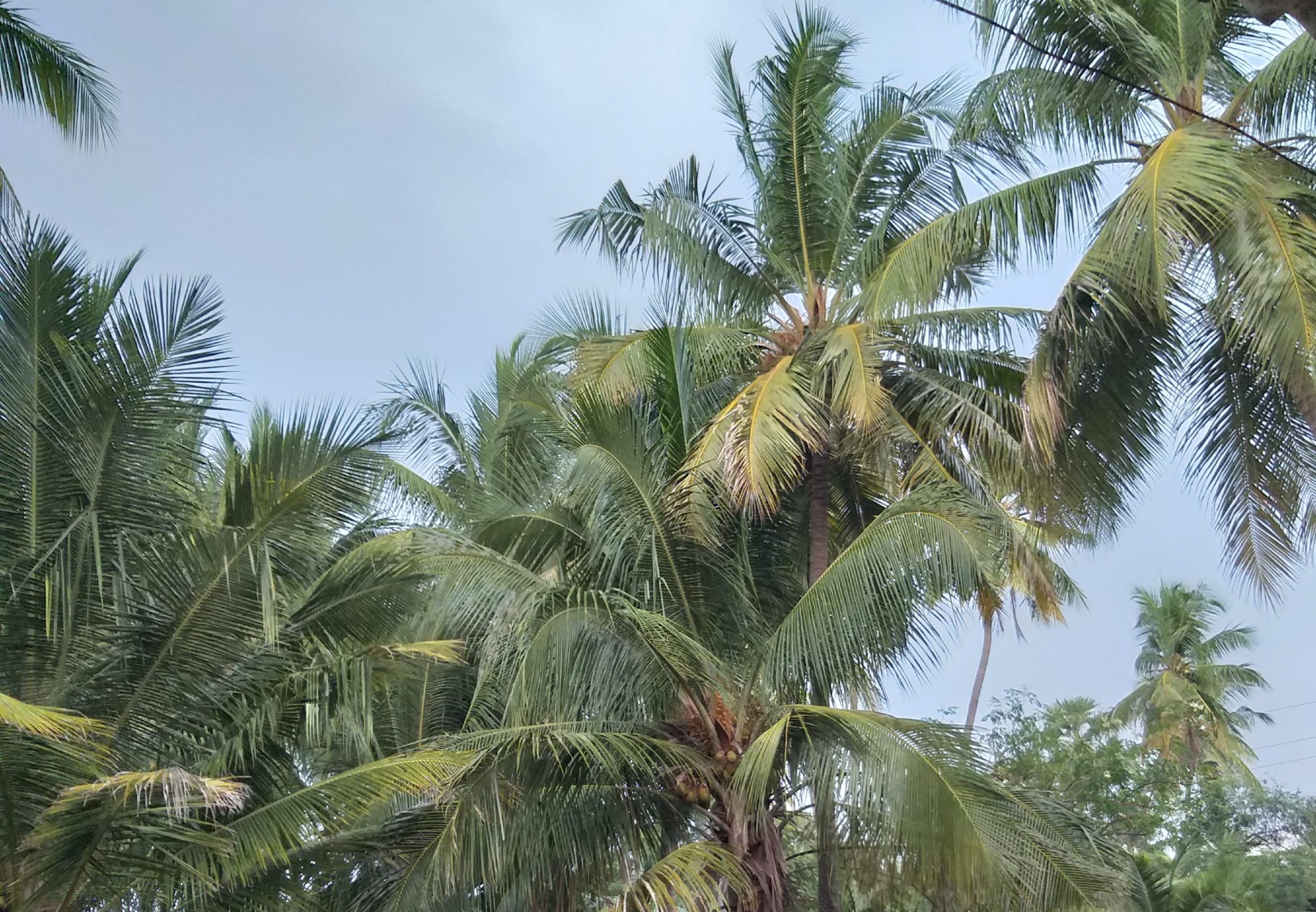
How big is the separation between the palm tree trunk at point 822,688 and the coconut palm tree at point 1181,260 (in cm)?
253

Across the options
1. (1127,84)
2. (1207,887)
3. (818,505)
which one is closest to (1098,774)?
(1207,887)

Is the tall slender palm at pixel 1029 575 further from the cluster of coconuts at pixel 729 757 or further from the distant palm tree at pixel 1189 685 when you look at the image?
the distant palm tree at pixel 1189 685

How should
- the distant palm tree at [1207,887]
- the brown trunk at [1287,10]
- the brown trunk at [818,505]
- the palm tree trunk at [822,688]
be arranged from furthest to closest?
the distant palm tree at [1207,887] < the brown trunk at [818,505] < the palm tree trunk at [822,688] < the brown trunk at [1287,10]

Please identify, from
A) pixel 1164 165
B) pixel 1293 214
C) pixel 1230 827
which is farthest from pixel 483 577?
pixel 1230 827

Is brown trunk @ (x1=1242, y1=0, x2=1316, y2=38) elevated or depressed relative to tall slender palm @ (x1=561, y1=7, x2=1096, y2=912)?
depressed

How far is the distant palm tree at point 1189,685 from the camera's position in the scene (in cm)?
2966

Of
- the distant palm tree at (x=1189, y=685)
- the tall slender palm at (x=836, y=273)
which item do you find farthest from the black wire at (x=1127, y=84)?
the distant palm tree at (x=1189, y=685)

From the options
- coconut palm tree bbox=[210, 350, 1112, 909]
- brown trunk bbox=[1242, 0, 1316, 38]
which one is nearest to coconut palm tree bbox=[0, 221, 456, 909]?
A: coconut palm tree bbox=[210, 350, 1112, 909]

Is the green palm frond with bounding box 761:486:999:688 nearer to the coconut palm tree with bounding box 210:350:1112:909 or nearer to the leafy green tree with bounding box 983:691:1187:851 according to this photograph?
the coconut palm tree with bounding box 210:350:1112:909

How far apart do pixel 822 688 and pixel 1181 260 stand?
13.8 ft

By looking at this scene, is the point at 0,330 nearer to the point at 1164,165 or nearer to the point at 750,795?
the point at 750,795

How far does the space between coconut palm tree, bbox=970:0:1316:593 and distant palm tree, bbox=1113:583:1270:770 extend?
20.7 meters

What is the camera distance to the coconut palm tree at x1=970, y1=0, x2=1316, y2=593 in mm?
8172

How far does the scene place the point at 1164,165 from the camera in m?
8.09
